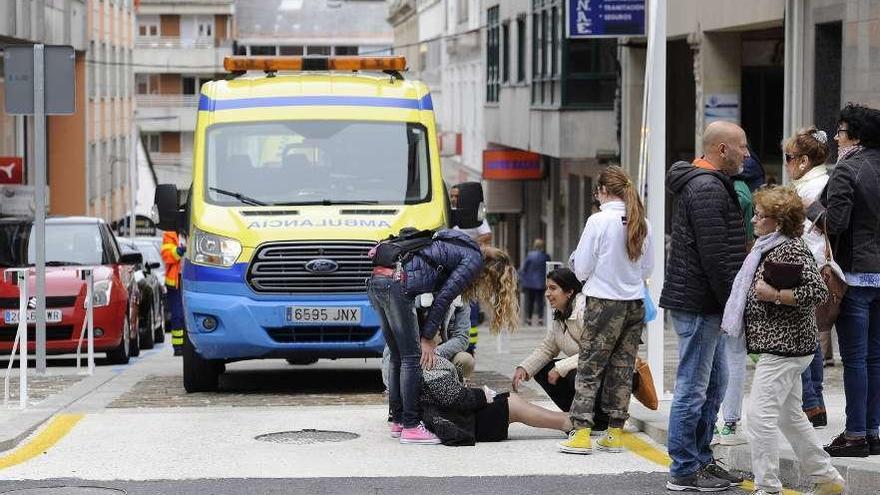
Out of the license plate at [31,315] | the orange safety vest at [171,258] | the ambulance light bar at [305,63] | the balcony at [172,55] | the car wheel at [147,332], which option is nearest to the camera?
the ambulance light bar at [305,63]

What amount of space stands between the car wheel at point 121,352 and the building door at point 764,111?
1091 cm

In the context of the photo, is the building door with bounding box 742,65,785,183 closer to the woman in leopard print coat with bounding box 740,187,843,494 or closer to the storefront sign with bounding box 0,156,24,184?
the storefront sign with bounding box 0,156,24,184

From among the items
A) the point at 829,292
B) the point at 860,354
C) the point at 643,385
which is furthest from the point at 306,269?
the point at 860,354

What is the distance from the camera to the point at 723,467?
9.56 meters

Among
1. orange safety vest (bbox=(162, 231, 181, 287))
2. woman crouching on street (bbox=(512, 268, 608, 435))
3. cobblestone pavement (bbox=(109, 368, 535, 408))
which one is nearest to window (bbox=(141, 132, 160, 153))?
orange safety vest (bbox=(162, 231, 181, 287))

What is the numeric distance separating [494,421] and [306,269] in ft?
11.9

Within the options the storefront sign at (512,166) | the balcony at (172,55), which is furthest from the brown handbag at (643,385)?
the balcony at (172,55)

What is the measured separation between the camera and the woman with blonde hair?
32.6ft

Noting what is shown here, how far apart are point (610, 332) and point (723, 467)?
1.02 m

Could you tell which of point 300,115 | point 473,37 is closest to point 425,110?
point 300,115

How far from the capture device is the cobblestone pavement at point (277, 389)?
13688mm

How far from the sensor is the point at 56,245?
20047 mm

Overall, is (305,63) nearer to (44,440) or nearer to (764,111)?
(44,440)

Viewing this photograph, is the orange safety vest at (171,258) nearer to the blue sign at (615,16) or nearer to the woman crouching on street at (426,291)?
the blue sign at (615,16)
